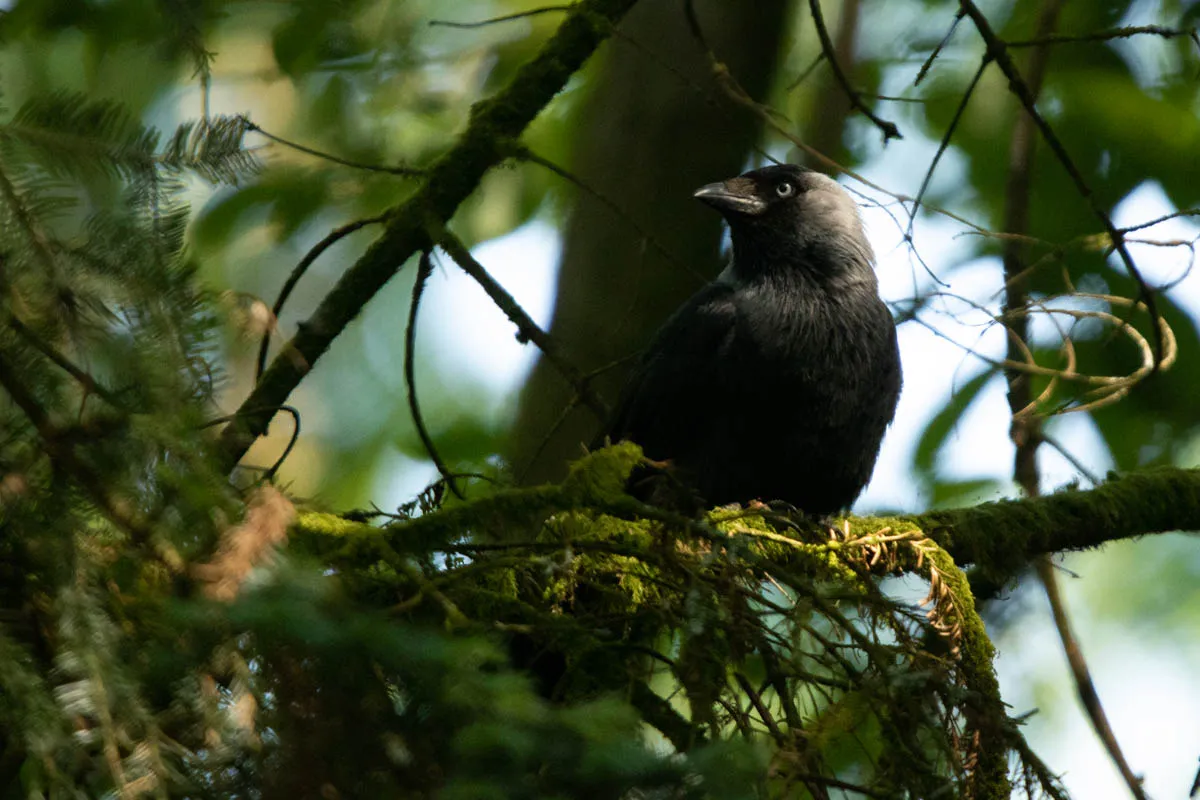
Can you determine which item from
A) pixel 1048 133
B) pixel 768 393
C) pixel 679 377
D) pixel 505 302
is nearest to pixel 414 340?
pixel 505 302

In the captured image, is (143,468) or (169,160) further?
(169,160)

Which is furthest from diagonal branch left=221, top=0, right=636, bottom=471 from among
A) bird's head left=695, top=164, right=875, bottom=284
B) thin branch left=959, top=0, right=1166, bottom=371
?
bird's head left=695, top=164, right=875, bottom=284

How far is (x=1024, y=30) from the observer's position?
486 centimetres

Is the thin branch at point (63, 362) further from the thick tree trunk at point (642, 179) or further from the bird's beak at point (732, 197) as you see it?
the bird's beak at point (732, 197)

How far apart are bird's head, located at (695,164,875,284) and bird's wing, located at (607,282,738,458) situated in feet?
1.65

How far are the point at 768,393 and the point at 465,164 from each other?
4.65 feet

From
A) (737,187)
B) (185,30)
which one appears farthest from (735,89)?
(185,30)

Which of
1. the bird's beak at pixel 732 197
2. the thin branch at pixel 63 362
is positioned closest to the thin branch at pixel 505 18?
the bird's beak at pixel 732 197

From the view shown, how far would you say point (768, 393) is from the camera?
14.0 feet

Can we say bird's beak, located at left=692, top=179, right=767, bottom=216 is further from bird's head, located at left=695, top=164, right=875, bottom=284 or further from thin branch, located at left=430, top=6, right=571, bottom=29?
thin branch, located at left=430, top=6, right=571, bottom=29

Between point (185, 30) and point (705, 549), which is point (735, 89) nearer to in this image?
point (705, 549)

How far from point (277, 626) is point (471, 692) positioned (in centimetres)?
24

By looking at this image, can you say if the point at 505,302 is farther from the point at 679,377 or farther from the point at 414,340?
the point at 679,377

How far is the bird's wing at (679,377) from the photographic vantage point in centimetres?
436
